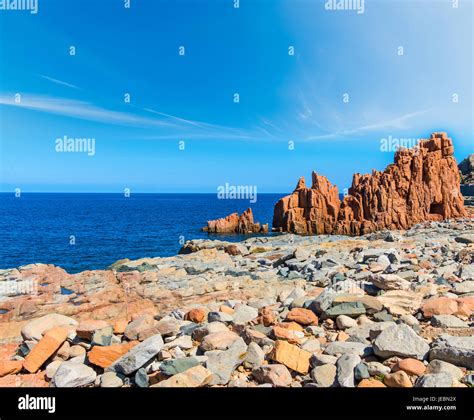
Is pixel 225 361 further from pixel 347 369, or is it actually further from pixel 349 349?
pixel 349 349

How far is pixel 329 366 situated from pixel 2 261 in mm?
47699

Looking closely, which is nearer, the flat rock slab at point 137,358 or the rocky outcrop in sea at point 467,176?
the flat rock slab at point 137,358

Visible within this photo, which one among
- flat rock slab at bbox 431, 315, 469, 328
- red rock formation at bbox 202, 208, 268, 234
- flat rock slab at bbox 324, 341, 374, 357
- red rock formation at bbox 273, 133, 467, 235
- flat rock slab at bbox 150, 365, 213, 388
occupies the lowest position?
red rock formation at bbox 202, 208, 268, 234

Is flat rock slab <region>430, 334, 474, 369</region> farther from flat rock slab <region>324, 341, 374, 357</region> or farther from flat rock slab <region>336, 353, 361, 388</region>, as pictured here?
flat rock slab <region>336, 353, 361, 388</region>

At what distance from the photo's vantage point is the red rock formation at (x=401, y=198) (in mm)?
62062

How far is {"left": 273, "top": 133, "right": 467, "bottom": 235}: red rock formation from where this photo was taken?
204 feet

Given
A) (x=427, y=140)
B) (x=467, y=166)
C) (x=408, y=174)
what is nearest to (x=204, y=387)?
(x=408, y=174)

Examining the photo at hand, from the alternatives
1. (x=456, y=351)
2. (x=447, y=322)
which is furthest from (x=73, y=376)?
(x=447, y=322)

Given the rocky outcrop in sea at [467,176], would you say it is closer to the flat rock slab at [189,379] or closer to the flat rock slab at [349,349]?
the flat rock slab at [349,349]

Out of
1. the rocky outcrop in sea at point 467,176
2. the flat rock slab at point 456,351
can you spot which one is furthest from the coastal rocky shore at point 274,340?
the rocky outcrop in sea at point 467,176

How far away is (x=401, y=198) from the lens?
208 ft

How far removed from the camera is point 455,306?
771 cm

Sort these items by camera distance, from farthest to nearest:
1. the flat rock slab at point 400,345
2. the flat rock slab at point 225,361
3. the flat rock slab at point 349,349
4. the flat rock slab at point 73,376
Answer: the flat rock slab at point 349,349 < the flat rock slab at point 73,376 < the flat rock slab at point 400,345 < the flat rock slab at point 225,361

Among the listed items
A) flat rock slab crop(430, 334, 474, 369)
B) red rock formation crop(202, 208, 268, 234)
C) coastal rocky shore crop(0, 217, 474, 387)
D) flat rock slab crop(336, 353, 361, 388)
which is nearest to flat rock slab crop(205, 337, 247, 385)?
coastal rocky shore crop(0, 217, 474, 387)
